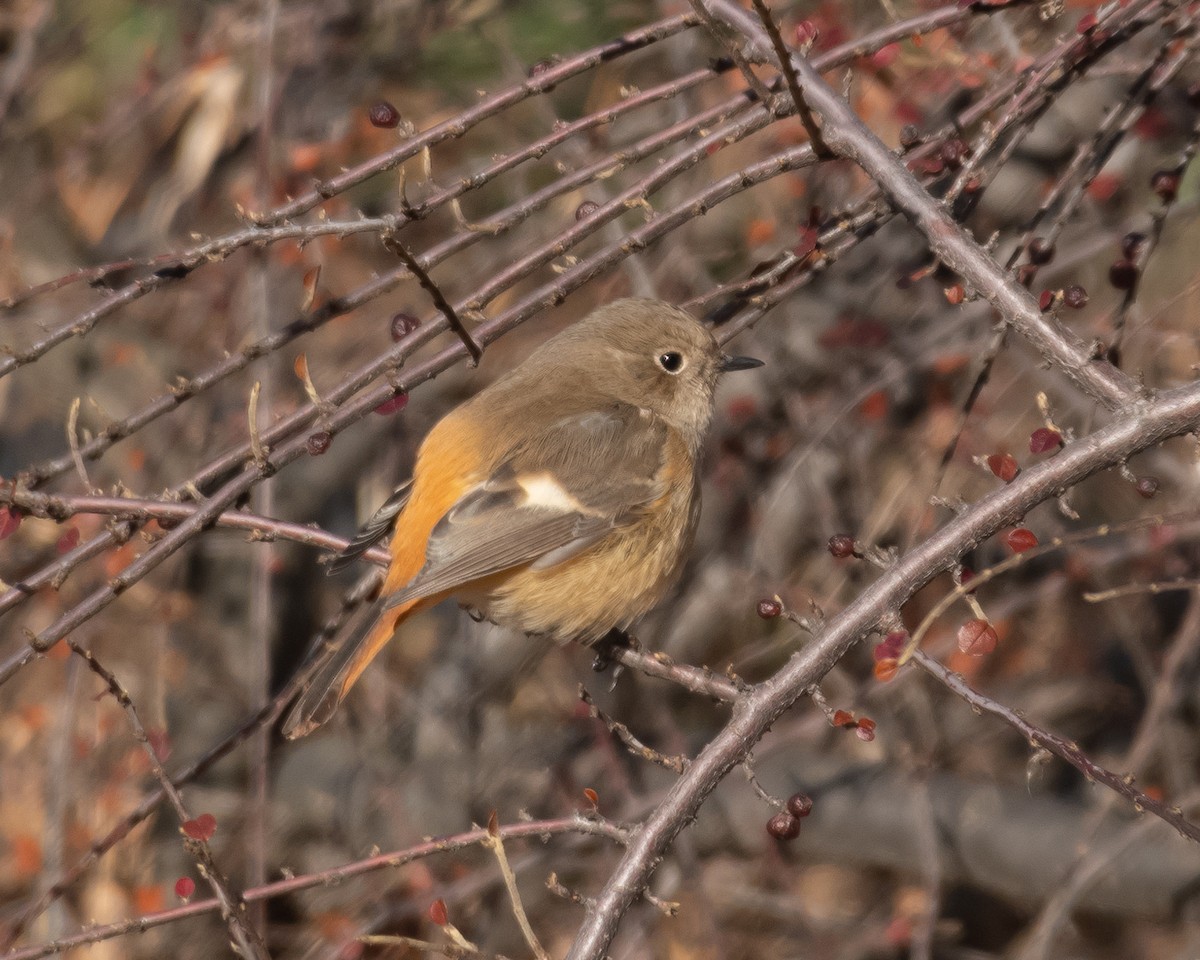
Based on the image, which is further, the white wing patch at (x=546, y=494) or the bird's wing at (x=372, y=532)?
the white wing patch at (x=546, y=494)

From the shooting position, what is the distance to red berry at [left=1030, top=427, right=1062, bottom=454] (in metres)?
2.33

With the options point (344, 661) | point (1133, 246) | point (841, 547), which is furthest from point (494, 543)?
point (1133, 246)

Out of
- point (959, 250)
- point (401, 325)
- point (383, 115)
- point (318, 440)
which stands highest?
point (383, 115)

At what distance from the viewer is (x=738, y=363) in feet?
13.2

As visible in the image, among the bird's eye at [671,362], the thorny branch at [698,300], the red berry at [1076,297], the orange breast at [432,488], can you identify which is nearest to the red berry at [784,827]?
the thorny branch at [698,300]

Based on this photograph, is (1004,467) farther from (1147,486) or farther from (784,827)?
(784,827)

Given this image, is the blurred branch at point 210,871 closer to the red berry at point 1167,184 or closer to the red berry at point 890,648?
the red berry at point 890,648

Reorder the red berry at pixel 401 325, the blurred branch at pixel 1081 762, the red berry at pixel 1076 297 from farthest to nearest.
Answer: the red berry at pixel 401 325
the red berry at pixel 1076 297
the blurred branch at pixel 1081 762

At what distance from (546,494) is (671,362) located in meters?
0.64

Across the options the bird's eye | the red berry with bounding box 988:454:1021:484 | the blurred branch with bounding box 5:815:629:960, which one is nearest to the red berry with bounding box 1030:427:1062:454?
the red berry with bounding box 988:454:1021:484

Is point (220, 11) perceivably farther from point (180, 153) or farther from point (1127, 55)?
point (1127, 55)

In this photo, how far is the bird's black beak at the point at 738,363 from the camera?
157 inches

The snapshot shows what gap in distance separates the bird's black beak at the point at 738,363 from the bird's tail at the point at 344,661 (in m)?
1.23

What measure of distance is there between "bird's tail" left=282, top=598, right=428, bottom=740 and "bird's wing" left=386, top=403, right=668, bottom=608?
5cm
